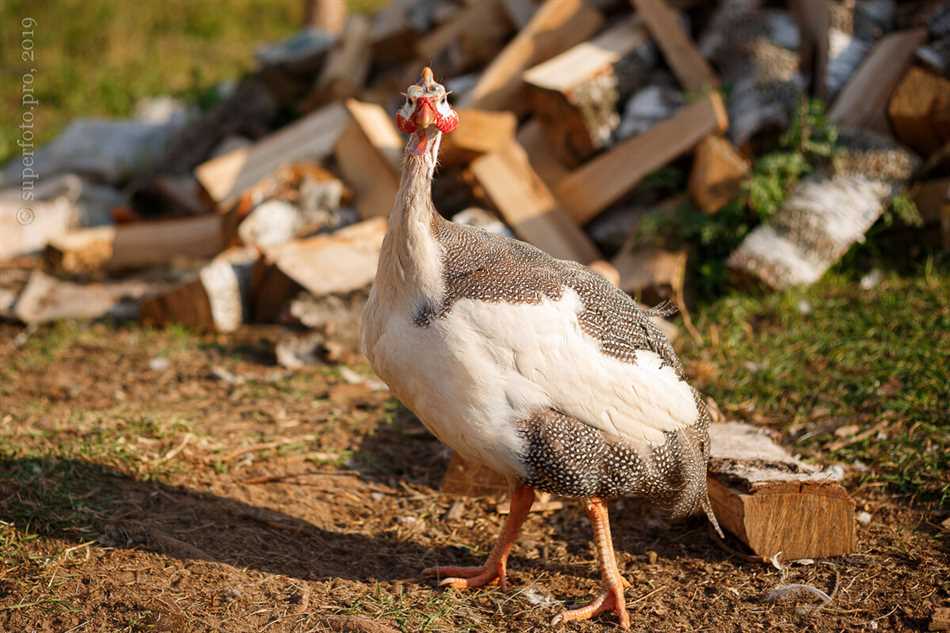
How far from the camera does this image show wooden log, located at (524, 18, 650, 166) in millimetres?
5500

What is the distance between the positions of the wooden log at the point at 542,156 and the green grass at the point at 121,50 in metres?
4.36

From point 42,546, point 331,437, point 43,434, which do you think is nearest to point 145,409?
point 43,434

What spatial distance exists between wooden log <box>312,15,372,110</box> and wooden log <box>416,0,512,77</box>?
854 mm

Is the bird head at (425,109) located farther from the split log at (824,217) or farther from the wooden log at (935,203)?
the wooden log at (935,203)

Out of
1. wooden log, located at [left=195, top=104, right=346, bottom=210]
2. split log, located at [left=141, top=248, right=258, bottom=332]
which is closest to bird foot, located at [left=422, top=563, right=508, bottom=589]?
split log, located at [left=141, top=248, right=258, bottom=332]

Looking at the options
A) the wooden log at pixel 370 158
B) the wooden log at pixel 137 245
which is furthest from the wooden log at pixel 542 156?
the wooden log at pixel 137 245

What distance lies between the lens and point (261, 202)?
19.7 feet

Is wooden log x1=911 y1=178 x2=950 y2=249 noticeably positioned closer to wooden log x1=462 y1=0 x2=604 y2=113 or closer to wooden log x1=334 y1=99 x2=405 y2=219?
wooden log x1=462 y1=0 x2=604 y2=113

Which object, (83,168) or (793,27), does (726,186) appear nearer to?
(793,27)

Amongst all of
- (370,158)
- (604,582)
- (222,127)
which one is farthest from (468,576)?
(222,127)

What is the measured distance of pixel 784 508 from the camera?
3.31m

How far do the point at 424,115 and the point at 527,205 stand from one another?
2664 millimetres

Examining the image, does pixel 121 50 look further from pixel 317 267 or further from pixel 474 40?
pixel 317 267

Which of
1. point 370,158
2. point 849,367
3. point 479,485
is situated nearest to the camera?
point 479,485
